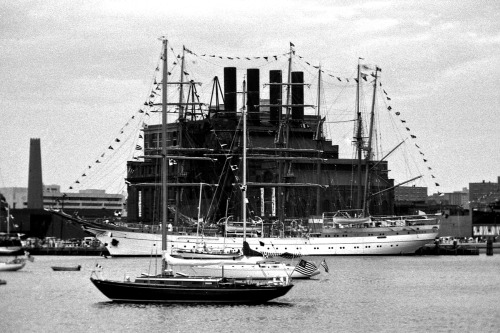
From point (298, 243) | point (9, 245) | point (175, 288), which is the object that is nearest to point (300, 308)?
point (175, 288)

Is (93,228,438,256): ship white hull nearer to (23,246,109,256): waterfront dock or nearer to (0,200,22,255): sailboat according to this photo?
(0,200,22,255): sailboat

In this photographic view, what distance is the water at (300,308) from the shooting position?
69188mm

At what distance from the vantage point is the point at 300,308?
78438 mm

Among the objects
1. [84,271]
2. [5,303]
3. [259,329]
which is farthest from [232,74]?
[259,329]

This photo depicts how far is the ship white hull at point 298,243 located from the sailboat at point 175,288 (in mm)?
68191

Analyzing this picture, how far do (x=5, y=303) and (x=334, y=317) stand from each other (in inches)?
983

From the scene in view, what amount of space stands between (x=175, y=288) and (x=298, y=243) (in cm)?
8344

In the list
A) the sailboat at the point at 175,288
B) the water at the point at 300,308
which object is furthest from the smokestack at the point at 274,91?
the sailboat at the point at 175,288

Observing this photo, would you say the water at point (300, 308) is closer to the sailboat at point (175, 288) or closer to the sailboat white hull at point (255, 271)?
the sailboat at point (175, 288)

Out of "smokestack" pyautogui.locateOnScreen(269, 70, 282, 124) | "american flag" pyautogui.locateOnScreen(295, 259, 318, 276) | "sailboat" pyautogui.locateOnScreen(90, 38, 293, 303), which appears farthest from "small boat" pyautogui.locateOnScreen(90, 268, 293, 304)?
"smokestack" pyautogui.locateOnScreen(269, 70, 282, 124)

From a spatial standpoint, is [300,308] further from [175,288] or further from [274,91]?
[274,91]

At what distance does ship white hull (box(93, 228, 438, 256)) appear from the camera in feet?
493

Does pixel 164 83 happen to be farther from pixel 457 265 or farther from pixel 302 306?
pixel 457 265

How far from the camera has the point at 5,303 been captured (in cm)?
8406
